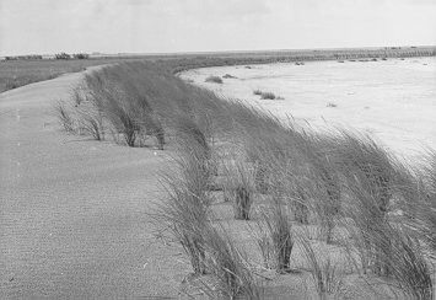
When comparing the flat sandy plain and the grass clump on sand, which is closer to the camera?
the grass clump on sand

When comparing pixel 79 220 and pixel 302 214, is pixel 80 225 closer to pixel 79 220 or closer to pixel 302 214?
pixel 79 220

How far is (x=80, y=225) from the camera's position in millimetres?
3891

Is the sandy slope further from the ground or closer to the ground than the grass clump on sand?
closer to the ground

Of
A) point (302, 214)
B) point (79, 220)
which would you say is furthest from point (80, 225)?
point (302, 214)

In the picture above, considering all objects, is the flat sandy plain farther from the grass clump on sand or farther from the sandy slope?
the grass clump on sand

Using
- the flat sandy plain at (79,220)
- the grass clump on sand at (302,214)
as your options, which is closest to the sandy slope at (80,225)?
the flat sandy plain at (79,220)

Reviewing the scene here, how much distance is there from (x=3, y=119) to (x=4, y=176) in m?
4.65

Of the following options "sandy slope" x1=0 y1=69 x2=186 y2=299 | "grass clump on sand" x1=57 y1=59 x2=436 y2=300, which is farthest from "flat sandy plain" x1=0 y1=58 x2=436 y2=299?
"grass clump on sand" x1=57 y1=59 x2=436 y2=300

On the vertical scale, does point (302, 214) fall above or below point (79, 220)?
above

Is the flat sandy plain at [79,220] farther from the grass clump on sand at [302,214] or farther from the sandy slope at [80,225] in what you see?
the grass clump on sand at [302,214]

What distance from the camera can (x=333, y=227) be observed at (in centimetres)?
341

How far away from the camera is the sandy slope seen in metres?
2.98

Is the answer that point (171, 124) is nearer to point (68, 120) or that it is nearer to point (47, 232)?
point (68, 120)

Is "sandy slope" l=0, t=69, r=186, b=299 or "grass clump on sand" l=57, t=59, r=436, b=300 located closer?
"grass clump on sand" l=57, t=59, r=436, b=300
